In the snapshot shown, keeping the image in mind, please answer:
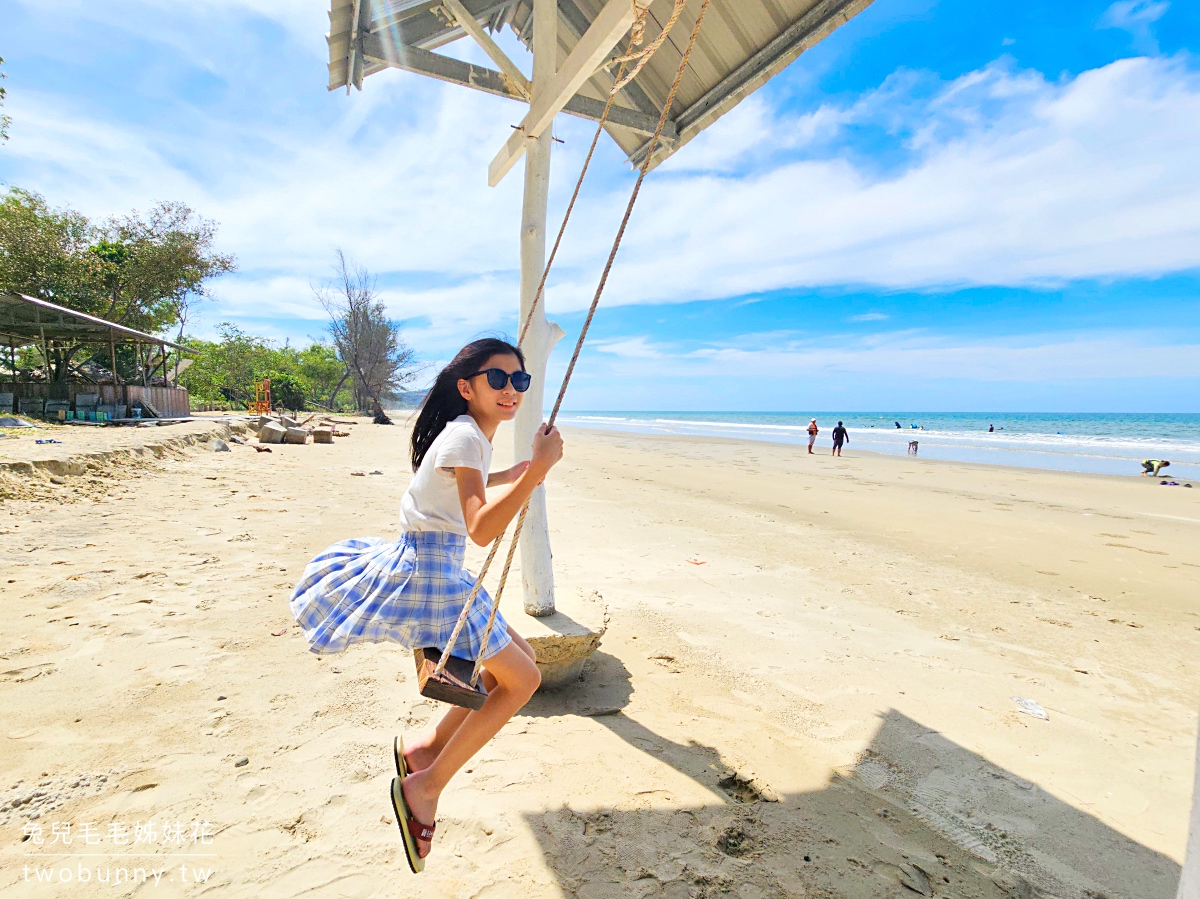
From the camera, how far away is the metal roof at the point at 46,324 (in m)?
Answer: 13.1

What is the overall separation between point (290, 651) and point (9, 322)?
56.2 ft

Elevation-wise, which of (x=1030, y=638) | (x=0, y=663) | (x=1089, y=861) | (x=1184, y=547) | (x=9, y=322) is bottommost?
(x=0, y=663)

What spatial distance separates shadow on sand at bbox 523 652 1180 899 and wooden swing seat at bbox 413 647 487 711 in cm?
72

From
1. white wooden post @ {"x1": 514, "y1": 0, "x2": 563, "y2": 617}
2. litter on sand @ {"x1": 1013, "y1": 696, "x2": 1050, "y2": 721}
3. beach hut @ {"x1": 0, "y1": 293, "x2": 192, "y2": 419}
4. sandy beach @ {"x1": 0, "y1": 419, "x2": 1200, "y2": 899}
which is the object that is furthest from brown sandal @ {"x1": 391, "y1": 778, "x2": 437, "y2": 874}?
beach hut @ {"x1": 0, "y1": 293, "x2": 192, "y2": 419}

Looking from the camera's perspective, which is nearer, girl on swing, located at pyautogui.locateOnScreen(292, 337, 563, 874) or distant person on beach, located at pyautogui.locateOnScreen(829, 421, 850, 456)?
girl on swing, located at pyautogui.locateOnScreen(292, 337, 563, 874)

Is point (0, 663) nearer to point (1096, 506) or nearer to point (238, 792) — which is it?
point (238, 792)

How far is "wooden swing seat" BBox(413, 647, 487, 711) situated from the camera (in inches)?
60.3

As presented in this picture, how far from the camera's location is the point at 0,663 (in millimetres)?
2643

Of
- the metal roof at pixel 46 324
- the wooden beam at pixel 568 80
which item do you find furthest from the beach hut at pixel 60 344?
the wooden beam at pixel 568 80

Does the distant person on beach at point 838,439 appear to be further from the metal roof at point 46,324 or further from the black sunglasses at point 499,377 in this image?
the metal roof at point 46,324

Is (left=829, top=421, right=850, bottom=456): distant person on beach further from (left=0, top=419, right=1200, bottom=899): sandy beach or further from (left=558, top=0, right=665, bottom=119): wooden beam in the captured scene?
(left=558, top=0, right=665, bottom=119): wooden beam

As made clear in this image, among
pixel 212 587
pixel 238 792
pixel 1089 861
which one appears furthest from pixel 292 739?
pixel 1089 861

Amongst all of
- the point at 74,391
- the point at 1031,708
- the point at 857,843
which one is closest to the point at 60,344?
the point at 74,391

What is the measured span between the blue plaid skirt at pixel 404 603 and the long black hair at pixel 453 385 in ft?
1.18
